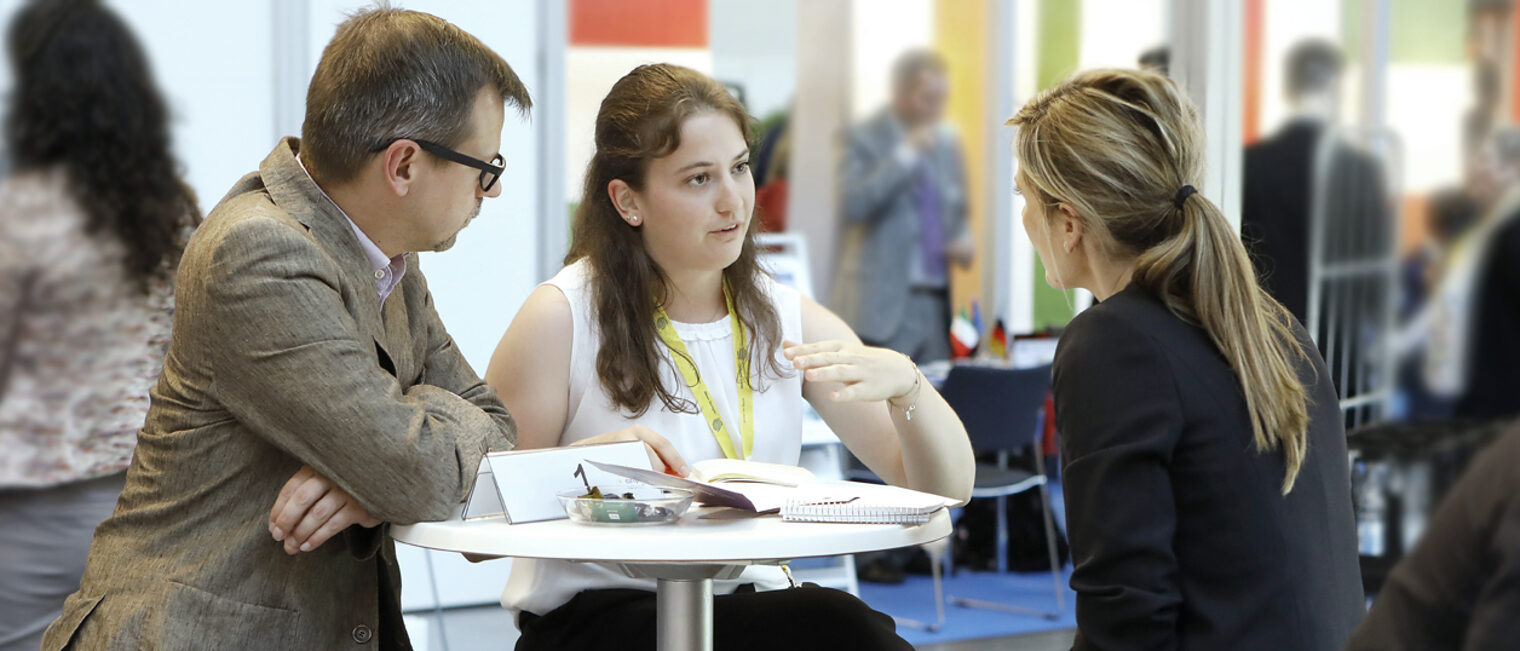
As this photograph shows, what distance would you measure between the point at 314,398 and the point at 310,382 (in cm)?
2

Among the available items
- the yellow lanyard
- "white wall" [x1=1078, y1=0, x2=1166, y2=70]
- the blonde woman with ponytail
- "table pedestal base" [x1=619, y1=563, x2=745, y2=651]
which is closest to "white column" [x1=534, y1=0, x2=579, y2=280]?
the yellow lanyard

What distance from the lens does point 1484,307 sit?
5.40 meters

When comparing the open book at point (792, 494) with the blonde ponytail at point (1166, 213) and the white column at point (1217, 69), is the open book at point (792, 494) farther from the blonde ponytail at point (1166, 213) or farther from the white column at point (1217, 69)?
the white column at point (1217, 69)

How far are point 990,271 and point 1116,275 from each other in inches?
185

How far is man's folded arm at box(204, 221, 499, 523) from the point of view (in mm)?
1469

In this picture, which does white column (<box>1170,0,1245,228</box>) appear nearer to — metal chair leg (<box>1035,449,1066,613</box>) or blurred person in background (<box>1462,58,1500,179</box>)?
blurred person in background (<box>1462,58,1500,179</box>)

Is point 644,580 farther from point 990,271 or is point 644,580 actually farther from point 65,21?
point 990,271

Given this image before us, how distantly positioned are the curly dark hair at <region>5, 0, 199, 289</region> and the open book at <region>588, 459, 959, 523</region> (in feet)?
4.06

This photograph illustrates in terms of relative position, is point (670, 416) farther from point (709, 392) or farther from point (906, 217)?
point (906, 217)

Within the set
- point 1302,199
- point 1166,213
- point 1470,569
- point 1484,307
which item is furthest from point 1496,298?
point 1470,569

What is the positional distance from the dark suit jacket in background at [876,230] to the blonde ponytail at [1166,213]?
4051 mm

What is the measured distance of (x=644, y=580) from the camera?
6.15 ft

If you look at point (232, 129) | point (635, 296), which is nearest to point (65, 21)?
point (232, 129)

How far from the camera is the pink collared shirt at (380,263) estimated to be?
1.67 meters
